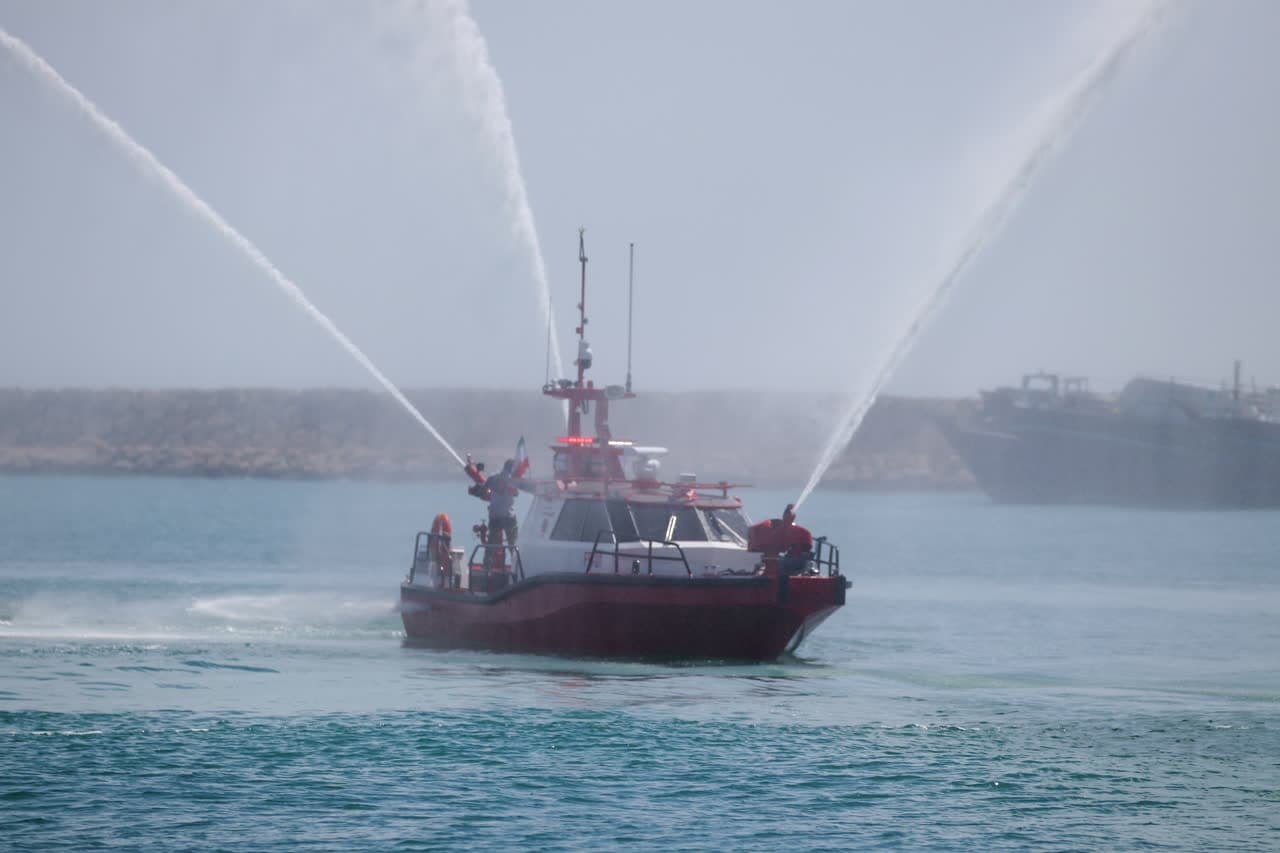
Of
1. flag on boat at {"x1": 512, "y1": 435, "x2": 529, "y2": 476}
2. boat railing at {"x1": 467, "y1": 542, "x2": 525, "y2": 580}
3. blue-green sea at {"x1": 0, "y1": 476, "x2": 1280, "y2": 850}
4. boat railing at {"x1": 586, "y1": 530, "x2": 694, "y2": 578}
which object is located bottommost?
blue-green sea at {"x1": 0, "y1": 476, "x2": 1280, "y2": 850}

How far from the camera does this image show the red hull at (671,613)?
26.2 metres

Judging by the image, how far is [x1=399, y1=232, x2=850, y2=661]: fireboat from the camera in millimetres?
26328

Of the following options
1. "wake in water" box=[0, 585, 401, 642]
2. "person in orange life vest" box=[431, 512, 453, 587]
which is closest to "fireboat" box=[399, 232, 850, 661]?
"person in orange life vest" box=[431, 512, 453, 587]

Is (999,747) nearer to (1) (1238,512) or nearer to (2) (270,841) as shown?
(2) (270,841)

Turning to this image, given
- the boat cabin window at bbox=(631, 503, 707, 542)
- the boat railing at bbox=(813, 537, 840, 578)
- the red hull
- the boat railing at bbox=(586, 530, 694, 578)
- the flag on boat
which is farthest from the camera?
the flag on boat

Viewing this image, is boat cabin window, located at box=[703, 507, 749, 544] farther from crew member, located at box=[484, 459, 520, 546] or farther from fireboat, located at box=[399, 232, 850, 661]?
crew member, located at box=[484, 459, 520, 546]

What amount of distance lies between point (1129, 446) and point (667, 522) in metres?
94.1

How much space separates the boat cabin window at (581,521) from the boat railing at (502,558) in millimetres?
1015

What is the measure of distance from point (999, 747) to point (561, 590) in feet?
26.1

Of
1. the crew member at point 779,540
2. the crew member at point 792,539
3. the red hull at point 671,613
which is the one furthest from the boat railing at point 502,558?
the crew member at point 792,539

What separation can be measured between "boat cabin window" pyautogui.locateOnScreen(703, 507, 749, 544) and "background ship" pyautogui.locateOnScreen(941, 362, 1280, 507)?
91.8 meters

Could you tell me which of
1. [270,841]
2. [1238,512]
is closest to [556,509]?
[270,841]

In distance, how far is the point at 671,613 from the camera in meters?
26.2

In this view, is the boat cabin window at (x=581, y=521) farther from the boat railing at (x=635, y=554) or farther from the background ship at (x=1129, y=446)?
the background ship at (x=1129, y=446)
